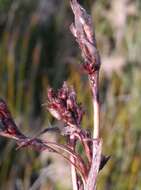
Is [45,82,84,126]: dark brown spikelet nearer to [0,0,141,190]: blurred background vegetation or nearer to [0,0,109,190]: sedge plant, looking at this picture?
[0,0,109,190]: sedge plant

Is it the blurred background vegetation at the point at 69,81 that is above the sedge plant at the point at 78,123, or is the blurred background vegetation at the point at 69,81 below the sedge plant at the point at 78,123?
below

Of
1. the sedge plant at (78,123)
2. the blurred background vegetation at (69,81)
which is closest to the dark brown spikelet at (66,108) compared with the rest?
the sedge plant at (78,123)

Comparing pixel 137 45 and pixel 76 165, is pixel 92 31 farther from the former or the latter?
pixel 137 45

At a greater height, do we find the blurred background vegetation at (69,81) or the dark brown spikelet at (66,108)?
the dark brown spikelet at (66,108)

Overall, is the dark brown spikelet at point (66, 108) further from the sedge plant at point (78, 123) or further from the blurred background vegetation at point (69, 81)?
the blurred background vegetation at point (69, 81)

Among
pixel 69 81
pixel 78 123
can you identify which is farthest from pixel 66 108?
pixel 69 81

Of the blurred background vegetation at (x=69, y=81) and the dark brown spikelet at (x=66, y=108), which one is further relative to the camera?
the blurred background vegetation at (x=69, y=81)

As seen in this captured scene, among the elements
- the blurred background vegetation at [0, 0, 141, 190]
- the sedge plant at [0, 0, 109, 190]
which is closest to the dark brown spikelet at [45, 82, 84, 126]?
the sedge plant at [0, 0, 109, 190]

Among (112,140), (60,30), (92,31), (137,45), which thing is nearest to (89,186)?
(92,31)
